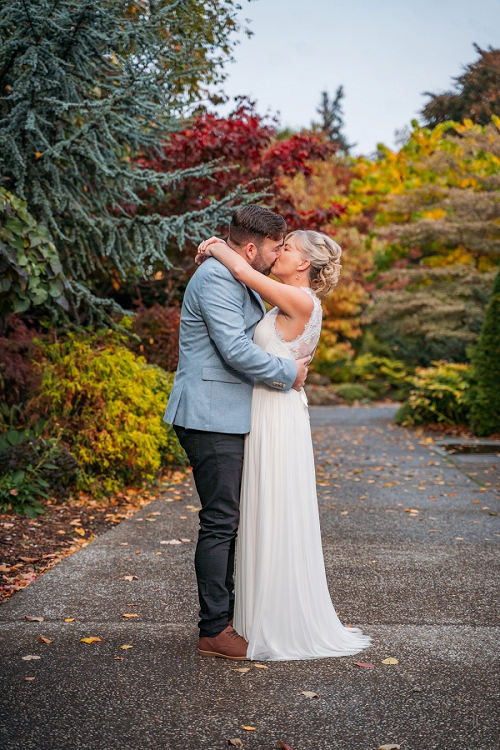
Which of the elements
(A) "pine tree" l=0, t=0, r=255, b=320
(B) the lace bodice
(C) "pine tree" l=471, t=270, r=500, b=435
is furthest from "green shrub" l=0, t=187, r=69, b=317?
(C) "pine tree" l=471, t=270, r=500, b=435

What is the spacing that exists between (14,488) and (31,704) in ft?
11.4

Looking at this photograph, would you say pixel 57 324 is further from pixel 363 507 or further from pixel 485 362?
pixel 485 362

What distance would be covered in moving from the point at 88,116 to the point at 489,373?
737 centimetres

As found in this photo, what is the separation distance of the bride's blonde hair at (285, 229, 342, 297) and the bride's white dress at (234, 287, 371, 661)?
19 centimetres

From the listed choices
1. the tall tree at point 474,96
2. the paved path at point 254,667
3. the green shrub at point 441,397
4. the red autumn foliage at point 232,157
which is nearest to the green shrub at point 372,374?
the tall tree at point 474,96

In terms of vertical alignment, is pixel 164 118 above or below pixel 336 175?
below

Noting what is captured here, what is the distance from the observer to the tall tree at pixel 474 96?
2077 cm

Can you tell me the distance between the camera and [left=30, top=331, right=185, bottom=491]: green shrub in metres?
6.93

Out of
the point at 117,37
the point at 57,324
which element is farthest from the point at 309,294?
the point at 57,324

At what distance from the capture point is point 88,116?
23.5 ft

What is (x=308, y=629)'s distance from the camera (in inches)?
136

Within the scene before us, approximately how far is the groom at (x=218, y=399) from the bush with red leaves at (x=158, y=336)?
5654 millimetres

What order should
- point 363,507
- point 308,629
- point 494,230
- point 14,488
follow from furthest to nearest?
1. point 494,230
2. point 363,507
3. point 14,488
4. point 308,629

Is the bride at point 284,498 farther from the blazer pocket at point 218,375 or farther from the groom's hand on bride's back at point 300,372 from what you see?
the blazer pocket at point 218,375
